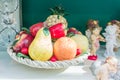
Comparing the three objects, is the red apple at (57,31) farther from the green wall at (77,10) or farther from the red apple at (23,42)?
the green wall at (77,10)

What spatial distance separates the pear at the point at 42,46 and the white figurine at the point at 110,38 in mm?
276

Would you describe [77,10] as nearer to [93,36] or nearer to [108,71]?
[93,36]

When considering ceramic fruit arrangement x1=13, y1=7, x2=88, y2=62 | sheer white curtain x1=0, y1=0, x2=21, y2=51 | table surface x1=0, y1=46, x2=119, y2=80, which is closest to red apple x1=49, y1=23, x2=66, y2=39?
ceramic fruit arrangement x1=13, y1=7, x2=88, y2=62

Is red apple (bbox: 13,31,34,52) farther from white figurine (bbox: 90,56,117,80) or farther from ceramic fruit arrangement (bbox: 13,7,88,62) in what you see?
white figurine (bbox: 90,56,117,80)

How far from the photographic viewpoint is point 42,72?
3.33 feet

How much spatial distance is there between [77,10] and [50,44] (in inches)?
14.4

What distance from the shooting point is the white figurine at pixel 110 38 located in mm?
1148

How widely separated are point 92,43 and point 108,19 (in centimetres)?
20

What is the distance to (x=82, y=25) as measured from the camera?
1319mm

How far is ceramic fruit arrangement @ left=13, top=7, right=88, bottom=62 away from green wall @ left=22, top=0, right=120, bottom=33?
0.23 metres

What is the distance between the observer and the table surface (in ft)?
3.23

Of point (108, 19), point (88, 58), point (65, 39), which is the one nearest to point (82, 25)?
point (108, 19)

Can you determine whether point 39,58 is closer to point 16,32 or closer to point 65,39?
point 65,39

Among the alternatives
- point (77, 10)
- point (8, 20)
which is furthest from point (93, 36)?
A: point (8, 20)
